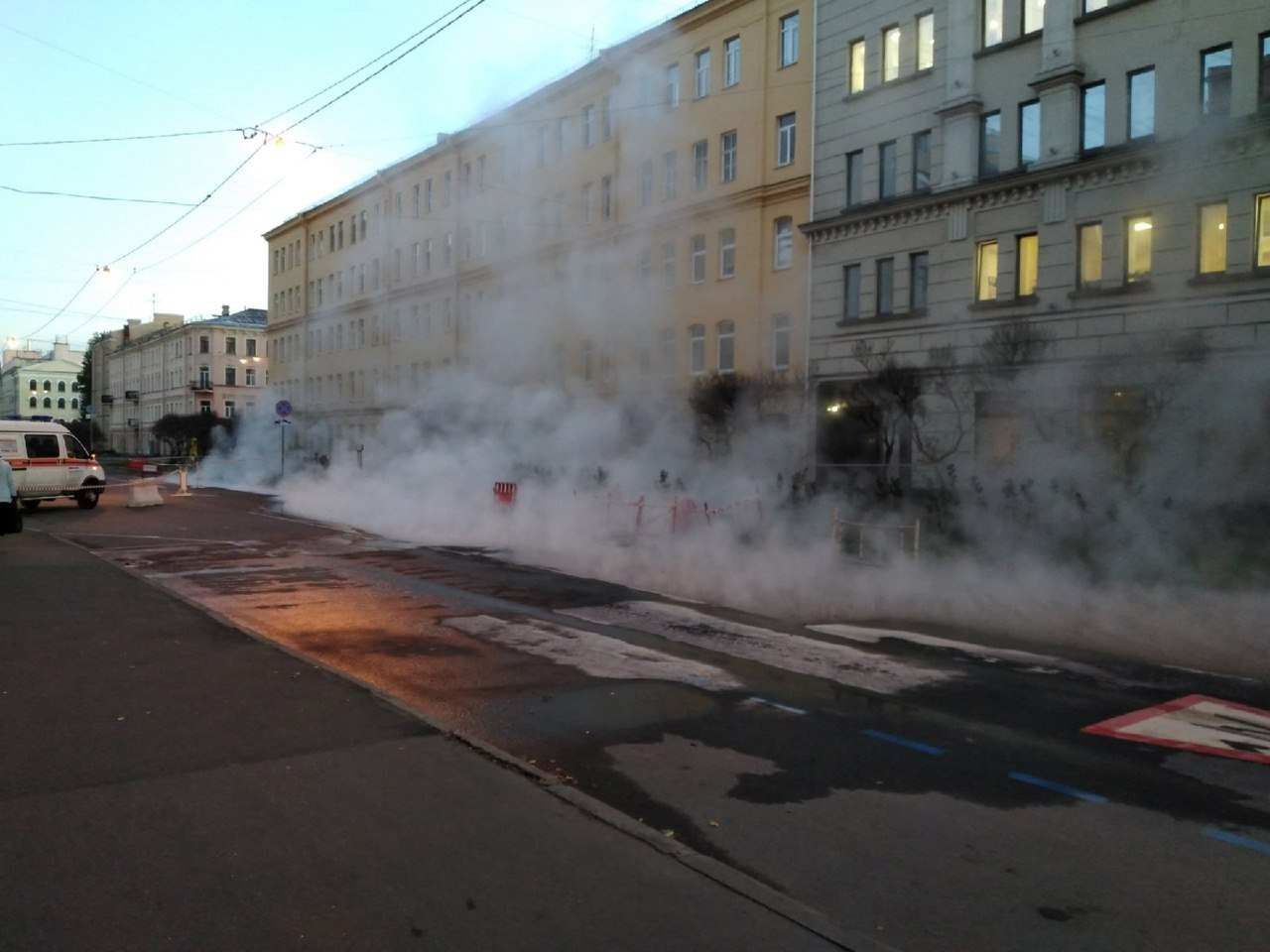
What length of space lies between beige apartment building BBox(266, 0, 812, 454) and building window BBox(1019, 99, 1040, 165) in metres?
4.74

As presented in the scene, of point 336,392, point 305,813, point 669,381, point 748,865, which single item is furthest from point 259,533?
point 336,392

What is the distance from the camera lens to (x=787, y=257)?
20.6 meters

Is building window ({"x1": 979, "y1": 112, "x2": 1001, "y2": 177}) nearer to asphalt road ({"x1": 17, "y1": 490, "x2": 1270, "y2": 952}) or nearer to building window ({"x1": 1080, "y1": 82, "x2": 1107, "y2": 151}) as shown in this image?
building window ({"x1": 1080, "y1": 82, "x2": 1107, "y2": 151})

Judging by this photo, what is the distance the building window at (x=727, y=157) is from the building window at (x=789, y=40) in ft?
5.79

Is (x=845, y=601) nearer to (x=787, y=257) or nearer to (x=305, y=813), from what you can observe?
(x=305, y=813)

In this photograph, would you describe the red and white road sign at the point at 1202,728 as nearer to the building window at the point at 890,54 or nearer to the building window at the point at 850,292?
the building window at the point at 850,292

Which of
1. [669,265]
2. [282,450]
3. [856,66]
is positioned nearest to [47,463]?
[282,450]

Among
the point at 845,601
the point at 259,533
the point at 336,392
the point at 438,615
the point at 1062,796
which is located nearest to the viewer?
the point at 1062,796

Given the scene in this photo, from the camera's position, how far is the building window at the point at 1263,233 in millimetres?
10805

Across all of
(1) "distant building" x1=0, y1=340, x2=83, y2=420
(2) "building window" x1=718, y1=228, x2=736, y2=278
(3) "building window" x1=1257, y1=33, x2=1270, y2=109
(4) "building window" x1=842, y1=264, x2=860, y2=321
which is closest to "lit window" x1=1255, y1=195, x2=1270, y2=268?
(3) "building window" x1=1257, y1=33, x2=1270, y2=109

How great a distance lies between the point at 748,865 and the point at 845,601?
6.01 metres

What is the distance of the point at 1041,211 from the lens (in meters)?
15.4

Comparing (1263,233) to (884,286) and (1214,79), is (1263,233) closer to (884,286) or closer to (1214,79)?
(1214,79)

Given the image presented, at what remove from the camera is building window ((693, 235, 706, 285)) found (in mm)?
19922
